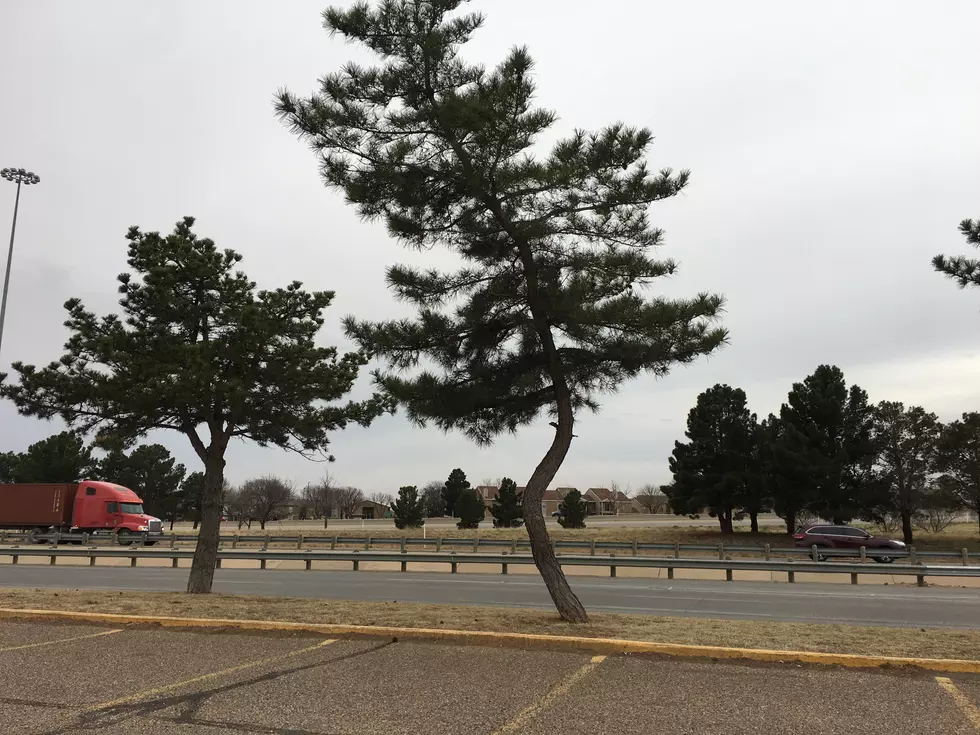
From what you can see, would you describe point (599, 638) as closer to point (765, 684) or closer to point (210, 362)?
point (765, 684)

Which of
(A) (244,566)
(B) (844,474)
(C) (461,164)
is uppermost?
(C) (461,164)

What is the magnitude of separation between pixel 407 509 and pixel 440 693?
45.9 m

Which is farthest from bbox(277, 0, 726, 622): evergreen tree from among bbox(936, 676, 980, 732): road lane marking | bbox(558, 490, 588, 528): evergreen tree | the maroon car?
bbox(558, 490, 588, 528): evergreen tree

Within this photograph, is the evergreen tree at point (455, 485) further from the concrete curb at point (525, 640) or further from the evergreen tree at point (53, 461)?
the concrete curb at point (525, 640)

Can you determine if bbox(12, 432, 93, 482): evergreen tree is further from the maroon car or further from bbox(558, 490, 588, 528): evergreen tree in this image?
the maroon car

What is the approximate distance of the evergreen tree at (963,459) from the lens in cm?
3925

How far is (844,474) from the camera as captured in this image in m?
41.0

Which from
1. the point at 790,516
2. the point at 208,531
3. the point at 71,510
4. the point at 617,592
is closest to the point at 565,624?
the point at 208,531

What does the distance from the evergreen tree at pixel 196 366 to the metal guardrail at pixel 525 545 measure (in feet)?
48.1

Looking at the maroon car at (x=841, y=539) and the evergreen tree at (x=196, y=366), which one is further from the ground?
the evergreen tree at (x=196, y=366)

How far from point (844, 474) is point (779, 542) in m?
5.70

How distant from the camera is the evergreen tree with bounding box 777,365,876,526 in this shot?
133 feet

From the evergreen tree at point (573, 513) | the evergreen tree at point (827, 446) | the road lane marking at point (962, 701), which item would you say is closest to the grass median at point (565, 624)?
the road lane marking at point (962, 701)

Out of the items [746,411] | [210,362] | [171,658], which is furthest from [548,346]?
[746,411]
